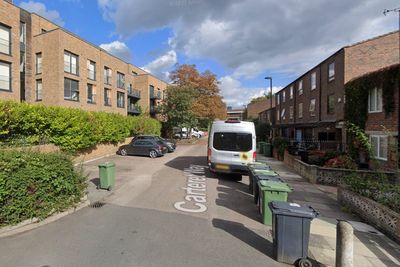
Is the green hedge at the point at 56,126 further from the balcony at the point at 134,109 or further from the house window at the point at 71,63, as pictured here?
the balcony at the point at 134,109

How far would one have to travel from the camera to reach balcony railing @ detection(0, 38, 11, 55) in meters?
19.3

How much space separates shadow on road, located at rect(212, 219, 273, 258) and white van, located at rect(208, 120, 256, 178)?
14.8ft

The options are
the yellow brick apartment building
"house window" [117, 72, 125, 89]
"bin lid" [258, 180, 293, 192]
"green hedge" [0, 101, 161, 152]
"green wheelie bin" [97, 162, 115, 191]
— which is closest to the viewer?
"bin lid" [258, 180, 293, 192]

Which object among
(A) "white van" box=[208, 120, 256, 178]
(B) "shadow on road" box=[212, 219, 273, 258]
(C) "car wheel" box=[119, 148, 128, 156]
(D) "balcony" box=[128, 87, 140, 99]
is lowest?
(B) "shadow on road" box=[212, 219, 273, 258]

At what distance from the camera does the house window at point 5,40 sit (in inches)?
761

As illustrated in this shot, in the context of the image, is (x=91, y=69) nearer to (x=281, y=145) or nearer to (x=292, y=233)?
(x=281, y=145)

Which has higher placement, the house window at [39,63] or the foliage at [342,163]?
the house window at [39,63]

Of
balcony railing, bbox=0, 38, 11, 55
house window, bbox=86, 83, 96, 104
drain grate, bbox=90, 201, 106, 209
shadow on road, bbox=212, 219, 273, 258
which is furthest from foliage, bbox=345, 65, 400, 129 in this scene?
balcony railing, bbox=0, 38, 11, 55

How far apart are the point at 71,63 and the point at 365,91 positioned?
24.8 metres

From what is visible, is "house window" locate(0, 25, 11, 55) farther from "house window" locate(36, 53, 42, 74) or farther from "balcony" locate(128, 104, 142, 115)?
"balcony" locate(128, 104, 142, 115)

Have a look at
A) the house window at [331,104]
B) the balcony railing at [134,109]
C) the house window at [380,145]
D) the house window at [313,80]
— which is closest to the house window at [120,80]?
the balcony railing at [134,109]

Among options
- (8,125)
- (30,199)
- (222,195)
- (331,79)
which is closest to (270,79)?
(331,79)

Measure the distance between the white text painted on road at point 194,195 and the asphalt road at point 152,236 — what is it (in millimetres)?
28

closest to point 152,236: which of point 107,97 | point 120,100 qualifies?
point 107,97
